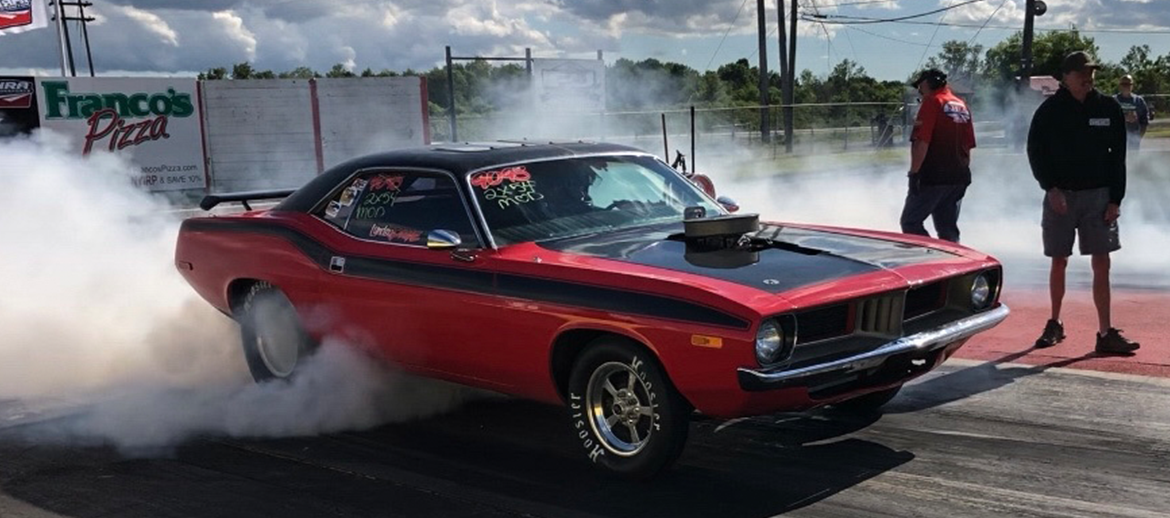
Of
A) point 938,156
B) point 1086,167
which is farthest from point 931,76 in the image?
point 1086,167

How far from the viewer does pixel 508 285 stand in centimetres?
502

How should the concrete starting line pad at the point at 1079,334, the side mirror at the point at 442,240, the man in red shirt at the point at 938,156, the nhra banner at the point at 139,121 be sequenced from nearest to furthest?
the side mirror at the point at 442,240
the concrete starting line pad at the point at 1079,334
the man in red shirt at the point at 938,156
the nhra banner at the point at 139,121

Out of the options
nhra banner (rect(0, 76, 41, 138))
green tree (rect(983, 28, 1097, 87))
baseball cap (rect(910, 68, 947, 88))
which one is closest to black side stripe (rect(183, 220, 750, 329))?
baseball cap (rect(910, 68, 947, 88))

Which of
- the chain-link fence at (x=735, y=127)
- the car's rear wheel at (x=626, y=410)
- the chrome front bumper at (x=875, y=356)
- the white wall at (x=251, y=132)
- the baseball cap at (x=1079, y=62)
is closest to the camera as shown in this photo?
the chrome front bumper at (x=875, y=356)

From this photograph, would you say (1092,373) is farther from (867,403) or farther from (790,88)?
(790,88)

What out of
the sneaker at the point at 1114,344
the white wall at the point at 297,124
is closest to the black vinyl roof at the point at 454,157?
the sneaker at the point at 1114,344

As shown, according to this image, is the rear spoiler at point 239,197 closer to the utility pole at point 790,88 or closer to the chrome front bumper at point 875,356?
the chrome front bumper at point 875,356

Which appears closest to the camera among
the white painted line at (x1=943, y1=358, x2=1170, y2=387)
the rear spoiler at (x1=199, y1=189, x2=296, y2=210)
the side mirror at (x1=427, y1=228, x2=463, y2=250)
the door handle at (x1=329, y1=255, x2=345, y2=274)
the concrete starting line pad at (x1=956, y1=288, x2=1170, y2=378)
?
the side mirror at (x1=427, y1=228, x2=463, y2=250)

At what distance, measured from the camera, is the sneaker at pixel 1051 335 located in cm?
719

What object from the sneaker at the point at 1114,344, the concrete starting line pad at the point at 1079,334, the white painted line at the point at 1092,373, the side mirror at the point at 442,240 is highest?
the side mirror at the point at 442,240

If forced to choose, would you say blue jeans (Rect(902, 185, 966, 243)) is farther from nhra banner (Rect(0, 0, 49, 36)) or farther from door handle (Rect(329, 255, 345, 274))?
nhra banner (Rect(0, 0, 49, 36))

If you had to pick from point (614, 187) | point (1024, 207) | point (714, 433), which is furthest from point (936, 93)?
point (1024, 207)

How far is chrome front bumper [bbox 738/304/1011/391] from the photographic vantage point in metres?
4.24

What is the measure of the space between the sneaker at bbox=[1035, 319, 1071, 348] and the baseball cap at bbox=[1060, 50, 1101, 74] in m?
1.53
